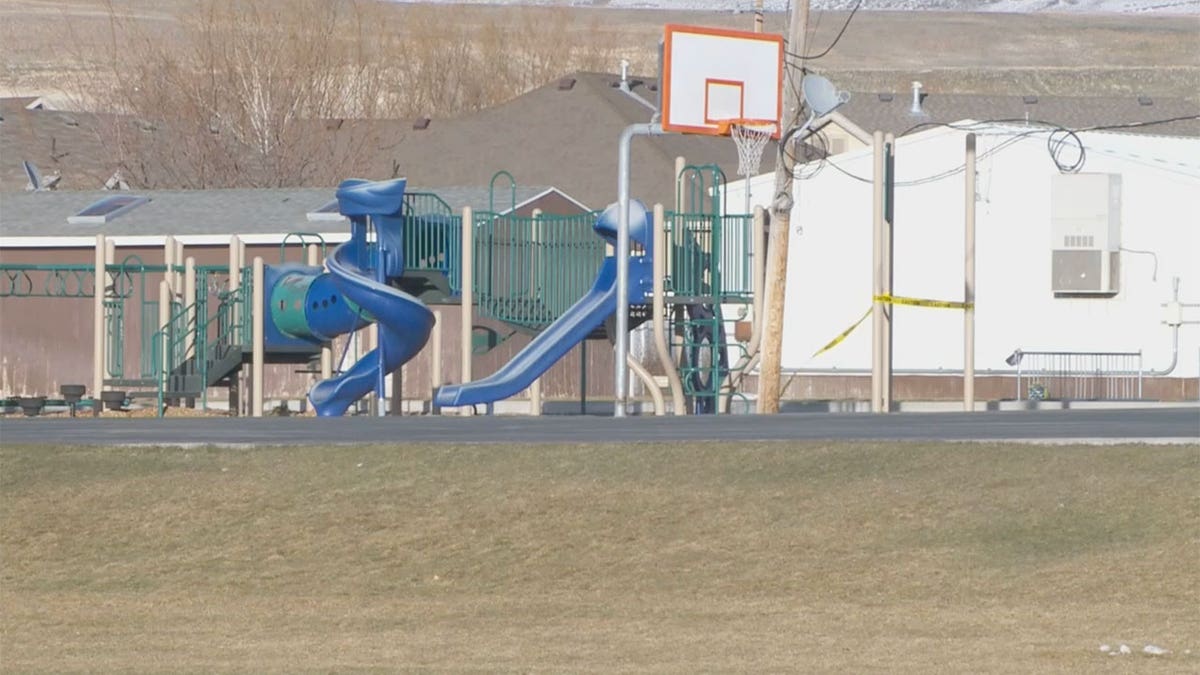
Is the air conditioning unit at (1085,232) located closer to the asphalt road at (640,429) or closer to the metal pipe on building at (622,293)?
the asphalt road at (640,429)

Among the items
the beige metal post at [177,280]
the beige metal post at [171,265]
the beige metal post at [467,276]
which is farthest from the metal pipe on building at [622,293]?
the beige metal post at [177,280]

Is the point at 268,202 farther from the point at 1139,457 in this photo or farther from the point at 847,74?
the point at 847,74

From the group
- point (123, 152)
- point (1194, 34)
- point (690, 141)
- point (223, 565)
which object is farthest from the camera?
point (1194, 34)

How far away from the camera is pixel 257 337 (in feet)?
105

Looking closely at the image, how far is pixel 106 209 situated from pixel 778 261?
18520 millimetres

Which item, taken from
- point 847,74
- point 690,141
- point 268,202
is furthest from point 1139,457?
point 847,74

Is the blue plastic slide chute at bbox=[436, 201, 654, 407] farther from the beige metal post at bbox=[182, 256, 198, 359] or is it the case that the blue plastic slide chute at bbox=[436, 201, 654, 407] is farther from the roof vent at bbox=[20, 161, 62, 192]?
the roof vent at bbox=[20, 161, 62, 192]

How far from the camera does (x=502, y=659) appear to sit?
1303 cm

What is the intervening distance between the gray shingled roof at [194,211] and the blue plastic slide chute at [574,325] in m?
12.5

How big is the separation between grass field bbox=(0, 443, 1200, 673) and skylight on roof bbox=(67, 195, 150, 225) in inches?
910

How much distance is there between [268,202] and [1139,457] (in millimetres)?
29239

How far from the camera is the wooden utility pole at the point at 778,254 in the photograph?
3031 cm

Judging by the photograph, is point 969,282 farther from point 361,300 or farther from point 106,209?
point 106,209

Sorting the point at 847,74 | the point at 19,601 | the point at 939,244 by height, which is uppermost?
the point at 847,74
